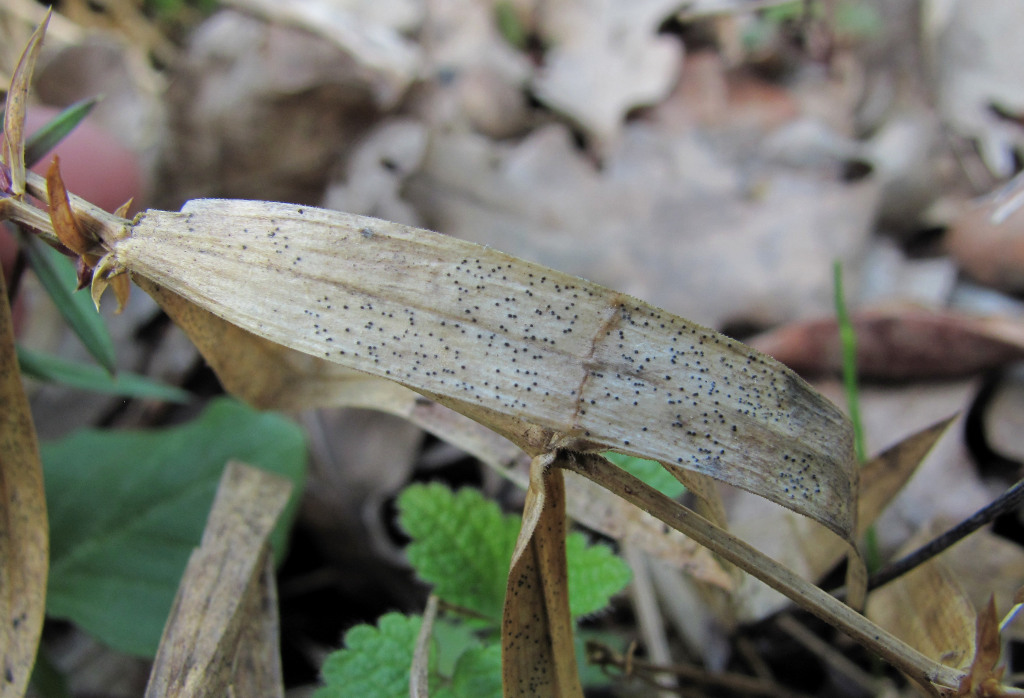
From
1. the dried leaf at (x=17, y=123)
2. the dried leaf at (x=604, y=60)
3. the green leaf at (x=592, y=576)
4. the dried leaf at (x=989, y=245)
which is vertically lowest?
the green leaf at (x=592, y=576)

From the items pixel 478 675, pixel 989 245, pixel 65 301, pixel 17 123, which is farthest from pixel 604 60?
pixel 478 675

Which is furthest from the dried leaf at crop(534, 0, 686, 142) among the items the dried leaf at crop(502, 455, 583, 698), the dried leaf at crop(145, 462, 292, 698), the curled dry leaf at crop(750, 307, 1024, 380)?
the dried leaf at crop(502, 455, 583, 698)

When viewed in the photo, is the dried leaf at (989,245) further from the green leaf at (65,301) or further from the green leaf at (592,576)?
the green leaf at (65,301)

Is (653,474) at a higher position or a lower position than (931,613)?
higher

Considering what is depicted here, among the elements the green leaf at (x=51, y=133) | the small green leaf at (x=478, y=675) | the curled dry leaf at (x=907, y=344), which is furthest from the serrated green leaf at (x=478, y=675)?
the curled dry leaf at (x=907, y=344)

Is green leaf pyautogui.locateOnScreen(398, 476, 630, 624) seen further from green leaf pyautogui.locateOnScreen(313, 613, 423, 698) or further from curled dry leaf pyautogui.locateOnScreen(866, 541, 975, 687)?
curled dry leaf pyautogui.locateOnScreen(866, 541, 975, 687)

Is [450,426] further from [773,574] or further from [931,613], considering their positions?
[931,613]
